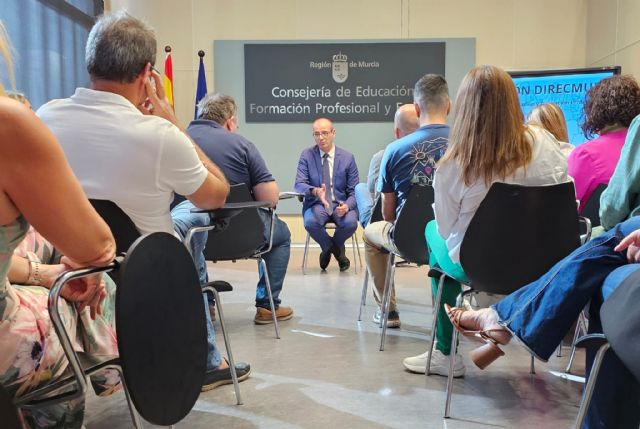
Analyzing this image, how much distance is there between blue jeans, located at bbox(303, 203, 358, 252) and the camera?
5.64 meters

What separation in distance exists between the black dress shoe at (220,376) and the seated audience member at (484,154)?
3.33 ft

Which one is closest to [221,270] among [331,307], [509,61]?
[331,307]

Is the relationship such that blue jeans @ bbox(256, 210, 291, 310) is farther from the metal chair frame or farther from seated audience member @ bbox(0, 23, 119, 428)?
the metal chair frame

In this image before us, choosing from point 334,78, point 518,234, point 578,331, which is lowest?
point 578,331

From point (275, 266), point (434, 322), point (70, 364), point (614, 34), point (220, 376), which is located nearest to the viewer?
point (70, 364)

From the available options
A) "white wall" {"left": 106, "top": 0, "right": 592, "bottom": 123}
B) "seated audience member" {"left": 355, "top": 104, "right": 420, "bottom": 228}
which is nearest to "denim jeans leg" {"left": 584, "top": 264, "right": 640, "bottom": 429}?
"seated audience member" {"left": 355, "top": 104, "right": 420, "bottom": 228}

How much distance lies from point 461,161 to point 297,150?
520 centimetres

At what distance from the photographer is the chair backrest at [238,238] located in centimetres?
321

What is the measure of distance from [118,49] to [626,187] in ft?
5.81

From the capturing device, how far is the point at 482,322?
1.99 meters

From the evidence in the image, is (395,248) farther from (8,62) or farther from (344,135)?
(344,135)

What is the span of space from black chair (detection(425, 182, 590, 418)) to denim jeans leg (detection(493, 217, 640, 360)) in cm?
43

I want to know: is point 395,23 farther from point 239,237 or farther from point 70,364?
point 70,364

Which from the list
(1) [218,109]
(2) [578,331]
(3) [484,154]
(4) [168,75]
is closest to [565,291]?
(3) [484,154]
